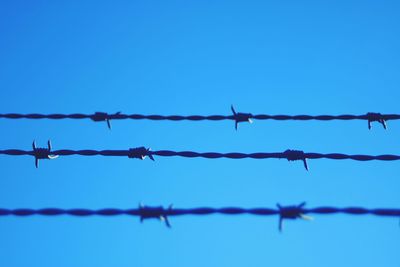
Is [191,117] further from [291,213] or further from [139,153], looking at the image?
[291,213]

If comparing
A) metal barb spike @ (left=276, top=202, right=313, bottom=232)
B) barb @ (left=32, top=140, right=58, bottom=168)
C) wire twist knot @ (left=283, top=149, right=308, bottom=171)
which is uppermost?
barb @ (left=32, top=140, right=58, bottom=168)

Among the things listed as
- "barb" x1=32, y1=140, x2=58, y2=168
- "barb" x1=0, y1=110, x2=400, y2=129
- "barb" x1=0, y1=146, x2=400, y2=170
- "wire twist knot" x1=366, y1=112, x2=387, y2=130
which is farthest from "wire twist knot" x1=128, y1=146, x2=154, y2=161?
"wire twist knot" x1=366, y1=112, x2=387, y2=130

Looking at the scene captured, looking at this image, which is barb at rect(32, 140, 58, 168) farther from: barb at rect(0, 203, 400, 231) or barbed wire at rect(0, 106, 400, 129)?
barb at rect(0, 203, 400, 231)

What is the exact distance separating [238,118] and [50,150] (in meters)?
1.61

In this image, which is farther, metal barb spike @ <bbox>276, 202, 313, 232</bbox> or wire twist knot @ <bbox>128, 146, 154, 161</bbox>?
wire twist knot @ <bbox>128, 146, 154, 161</bbox>

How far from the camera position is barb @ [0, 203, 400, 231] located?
101 inches

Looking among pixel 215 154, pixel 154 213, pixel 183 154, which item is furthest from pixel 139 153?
pixel 154 213

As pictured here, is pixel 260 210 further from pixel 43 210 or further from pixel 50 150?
pixel 50 150

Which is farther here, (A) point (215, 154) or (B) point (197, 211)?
(A) point (215, 154)

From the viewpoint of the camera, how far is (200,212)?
8.73ft

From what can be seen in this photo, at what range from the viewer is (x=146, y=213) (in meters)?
2.74

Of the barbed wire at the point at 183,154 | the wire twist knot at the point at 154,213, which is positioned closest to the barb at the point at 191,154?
the barbed wire at the point at 183,154

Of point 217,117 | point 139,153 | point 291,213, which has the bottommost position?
point 291,213

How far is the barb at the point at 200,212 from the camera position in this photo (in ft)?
8.43
